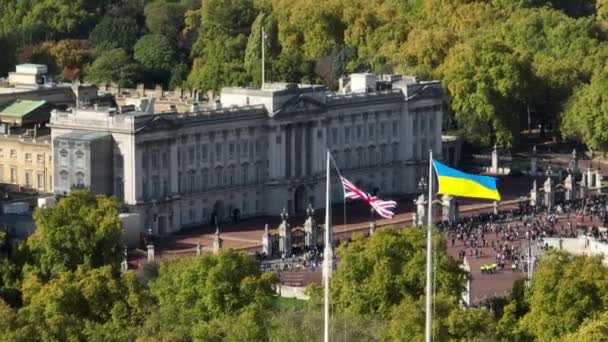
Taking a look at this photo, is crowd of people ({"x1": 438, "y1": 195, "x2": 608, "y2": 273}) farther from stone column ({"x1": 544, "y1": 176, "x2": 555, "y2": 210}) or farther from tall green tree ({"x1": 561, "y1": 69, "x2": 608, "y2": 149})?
tall green tree ({"x1": 561, "y1": 69, "x2": 608, "y2": 149})

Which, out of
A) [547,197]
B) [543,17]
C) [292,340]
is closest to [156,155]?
[547,197]

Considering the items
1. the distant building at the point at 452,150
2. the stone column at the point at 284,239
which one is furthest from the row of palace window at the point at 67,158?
the distant building at the point at 452,150

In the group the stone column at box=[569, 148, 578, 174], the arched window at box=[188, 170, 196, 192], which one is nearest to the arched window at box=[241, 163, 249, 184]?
the arched window at box=[188, 170, 196, 192]

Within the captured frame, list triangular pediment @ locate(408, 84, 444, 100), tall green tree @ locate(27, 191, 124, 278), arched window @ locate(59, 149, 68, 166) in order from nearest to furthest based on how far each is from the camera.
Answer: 1. tall green tree @ locate(27, 191, 124, 278)
2. arched window @ locate(59, 149, 68, 166)
3. triangular pediment @ locate(408, 84, 444, 100)

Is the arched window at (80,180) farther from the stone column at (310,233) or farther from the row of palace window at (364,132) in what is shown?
the row of palace window at (364,132)

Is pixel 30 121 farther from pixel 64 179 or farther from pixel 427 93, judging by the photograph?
pixel 427 93

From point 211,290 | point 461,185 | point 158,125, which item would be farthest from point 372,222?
point 461,185
